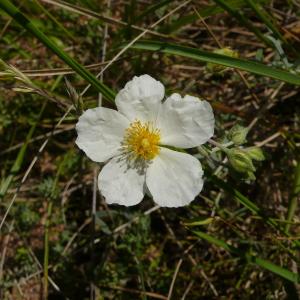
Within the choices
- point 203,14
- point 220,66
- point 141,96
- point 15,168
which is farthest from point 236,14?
point 15,168

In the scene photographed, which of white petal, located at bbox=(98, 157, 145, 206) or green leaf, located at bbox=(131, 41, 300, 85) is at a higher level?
green leaf, located at bbox=(131, 41, 300, 85)

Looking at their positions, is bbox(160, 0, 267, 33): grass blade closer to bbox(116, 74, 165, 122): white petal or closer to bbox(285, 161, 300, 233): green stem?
bbox(116, 74, 165, 122): white petal

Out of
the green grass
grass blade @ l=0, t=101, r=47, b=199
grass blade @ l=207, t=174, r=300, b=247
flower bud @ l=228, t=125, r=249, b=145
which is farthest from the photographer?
the green grass

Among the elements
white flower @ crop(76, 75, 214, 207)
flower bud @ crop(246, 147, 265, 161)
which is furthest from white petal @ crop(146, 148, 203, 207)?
flower bud @ crop(246, 147, 265, 161)

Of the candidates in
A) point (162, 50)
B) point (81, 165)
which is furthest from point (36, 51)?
point (162, 50)

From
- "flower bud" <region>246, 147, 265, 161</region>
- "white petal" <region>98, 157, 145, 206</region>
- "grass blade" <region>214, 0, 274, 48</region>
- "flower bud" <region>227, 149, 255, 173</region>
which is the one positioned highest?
"grass blade" <region>214, 0, 274, 48</region>

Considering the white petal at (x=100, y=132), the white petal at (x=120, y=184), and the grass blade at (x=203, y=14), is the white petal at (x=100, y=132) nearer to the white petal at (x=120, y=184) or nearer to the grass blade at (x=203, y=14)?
the white petal at (x=120, y=184)

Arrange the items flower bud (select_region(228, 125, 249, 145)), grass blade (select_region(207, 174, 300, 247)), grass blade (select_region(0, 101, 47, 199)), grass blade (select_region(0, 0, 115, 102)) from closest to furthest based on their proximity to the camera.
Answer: grass blade (select_region(0, 0, 115, 102)) → flower bud (select_region(228, 125, 249, 145)) → grass blade (select_region(207, 174, 300, 247)) → grass blade (select_region(0, 101, 47, 199))
